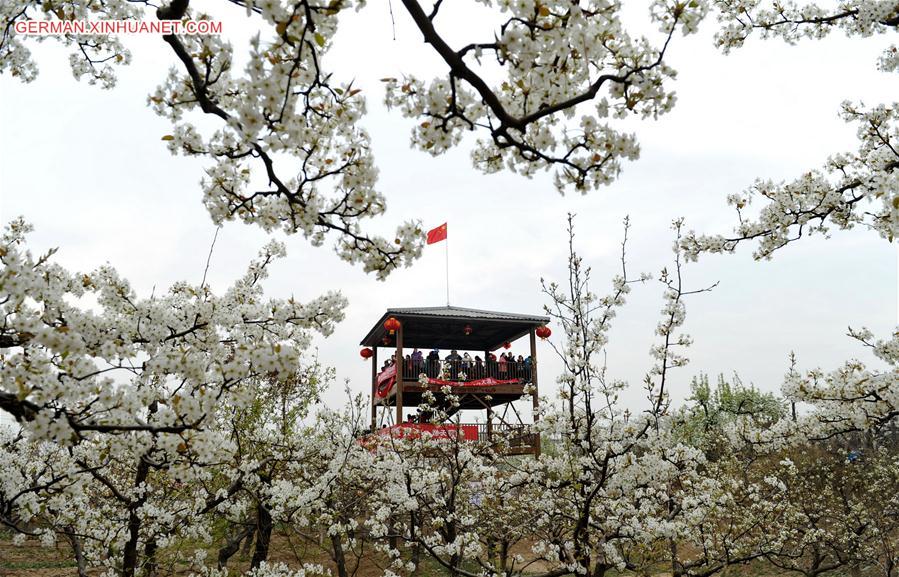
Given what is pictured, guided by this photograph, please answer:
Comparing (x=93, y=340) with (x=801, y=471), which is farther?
(x=801, y=471)

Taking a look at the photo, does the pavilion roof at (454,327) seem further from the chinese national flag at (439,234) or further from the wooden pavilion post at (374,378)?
the chinese national flag at (439,234)

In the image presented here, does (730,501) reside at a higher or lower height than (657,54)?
lower

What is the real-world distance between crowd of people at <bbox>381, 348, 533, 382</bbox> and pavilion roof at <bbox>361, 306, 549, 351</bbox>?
2.89ft

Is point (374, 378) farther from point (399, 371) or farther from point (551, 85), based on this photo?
point (551, 85)

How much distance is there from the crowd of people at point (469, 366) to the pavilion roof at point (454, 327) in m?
0.88

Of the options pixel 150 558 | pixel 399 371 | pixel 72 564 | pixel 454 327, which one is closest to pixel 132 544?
pixel 150 558

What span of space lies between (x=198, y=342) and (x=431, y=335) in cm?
1513

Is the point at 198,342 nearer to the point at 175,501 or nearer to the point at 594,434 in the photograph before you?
the point at 175,501

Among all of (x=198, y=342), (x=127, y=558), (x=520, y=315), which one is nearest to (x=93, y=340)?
(x=198, y=342)

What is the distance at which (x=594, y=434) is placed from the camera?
6.77 meters

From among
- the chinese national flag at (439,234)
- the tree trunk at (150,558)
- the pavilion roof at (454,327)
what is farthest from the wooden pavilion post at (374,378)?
the tree trunk at (150,558)

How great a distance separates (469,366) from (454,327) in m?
1.58

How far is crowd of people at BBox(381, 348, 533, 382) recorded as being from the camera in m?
17.3

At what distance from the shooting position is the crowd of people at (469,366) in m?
17.3
